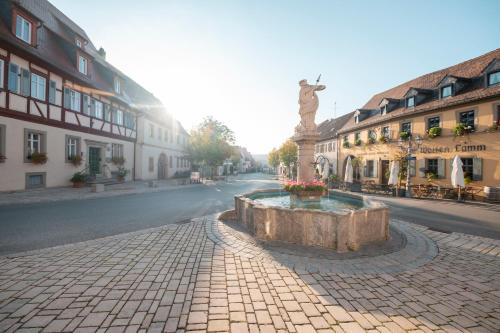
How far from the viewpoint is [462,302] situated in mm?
2896

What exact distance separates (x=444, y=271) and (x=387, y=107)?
21.5 m

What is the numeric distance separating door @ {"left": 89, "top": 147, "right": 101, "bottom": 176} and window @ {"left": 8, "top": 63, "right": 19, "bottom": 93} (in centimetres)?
591

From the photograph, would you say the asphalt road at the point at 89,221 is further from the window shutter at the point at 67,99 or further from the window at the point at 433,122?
the window at the point at 433,122

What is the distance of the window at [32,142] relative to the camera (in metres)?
11.9

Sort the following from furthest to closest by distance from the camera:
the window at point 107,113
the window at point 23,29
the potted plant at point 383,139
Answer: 1. the potted plant at point 383,139
2. the window at point 107,113
3. the window at point 23,29

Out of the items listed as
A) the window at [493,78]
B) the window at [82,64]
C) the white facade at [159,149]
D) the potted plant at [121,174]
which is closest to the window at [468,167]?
the window at [493,78]

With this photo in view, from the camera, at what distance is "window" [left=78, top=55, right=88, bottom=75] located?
1558 centimetres

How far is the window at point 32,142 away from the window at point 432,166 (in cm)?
2681

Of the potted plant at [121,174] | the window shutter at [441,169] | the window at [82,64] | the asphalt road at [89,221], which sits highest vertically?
the window at [82,64]

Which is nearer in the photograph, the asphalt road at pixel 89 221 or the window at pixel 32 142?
the asphalt road at pixel 89 221

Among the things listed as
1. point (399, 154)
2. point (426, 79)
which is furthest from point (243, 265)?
point (426, 79)

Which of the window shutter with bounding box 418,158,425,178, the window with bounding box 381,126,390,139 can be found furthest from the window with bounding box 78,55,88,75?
the window shutter with bounding box 418,158,425,178

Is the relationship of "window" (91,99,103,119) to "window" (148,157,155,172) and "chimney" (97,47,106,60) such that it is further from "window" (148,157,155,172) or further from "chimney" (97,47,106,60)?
"chimney" (97,47,106,60)

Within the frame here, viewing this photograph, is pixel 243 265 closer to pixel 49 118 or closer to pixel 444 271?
pixel 444 271
